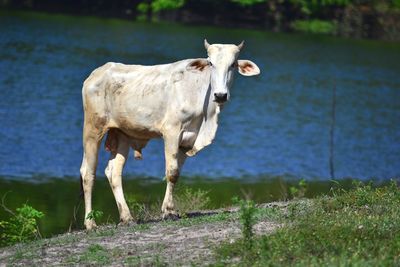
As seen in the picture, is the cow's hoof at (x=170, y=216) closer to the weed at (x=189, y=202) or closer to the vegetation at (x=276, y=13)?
the weed at (x=189, y=202)

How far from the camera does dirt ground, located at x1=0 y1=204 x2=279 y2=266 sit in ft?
34.1

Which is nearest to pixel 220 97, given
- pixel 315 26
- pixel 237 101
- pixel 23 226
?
pixel 23 226

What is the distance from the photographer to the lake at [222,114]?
26594 millimetres

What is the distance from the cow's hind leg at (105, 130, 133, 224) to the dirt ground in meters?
1.26

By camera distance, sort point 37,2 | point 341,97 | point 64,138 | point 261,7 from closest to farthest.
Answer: point 64,138 < point 341,97 < point 37,2 < point 261,7

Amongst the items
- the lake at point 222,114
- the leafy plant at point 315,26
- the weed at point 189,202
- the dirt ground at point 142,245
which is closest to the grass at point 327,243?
the dirt ground at point 142,245

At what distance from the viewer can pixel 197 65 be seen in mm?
13508

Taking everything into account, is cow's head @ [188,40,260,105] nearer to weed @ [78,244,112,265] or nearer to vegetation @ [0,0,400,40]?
weed @ [78,244,112,265]

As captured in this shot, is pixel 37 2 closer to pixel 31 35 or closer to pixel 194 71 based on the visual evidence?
pixel 31 35

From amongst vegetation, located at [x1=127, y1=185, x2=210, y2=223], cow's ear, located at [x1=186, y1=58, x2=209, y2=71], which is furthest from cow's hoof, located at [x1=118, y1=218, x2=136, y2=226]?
cow's ear, located at [x1=186, y1=58, x2=209, y2=71]

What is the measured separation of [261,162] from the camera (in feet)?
101

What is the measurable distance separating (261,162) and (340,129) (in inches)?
310

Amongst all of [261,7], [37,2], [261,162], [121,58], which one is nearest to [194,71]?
[261,162]

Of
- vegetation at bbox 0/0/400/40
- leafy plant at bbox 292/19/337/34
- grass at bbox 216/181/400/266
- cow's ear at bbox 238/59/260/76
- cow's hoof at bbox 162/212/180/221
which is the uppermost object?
cow's ear at bbox 238/59/260/76
